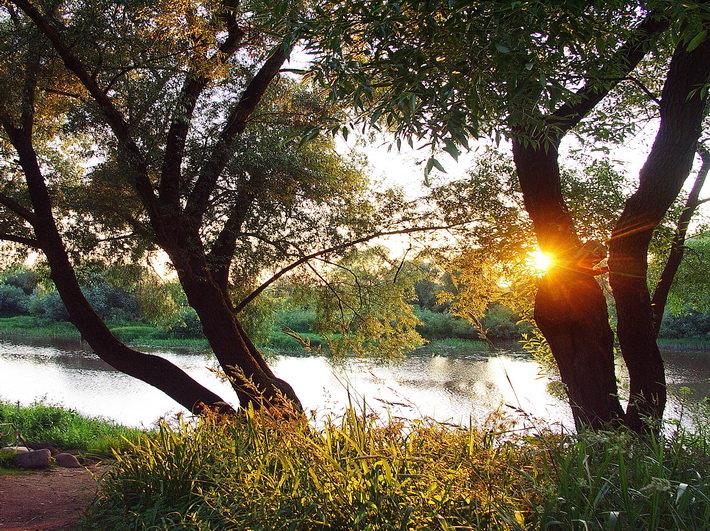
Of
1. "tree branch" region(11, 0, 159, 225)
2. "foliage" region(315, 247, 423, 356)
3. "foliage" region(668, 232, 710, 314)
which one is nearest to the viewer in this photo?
"tree branch" region(11, 0, 159, 225)

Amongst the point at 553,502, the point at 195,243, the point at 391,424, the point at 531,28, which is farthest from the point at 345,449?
the point at 195,243

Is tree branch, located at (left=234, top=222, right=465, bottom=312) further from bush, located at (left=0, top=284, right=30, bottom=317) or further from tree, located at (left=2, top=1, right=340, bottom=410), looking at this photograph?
bush, located at (left=0, top=284, right=30, bottom=317)

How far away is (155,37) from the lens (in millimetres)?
5727

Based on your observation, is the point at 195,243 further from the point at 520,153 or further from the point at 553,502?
the point at 553,502

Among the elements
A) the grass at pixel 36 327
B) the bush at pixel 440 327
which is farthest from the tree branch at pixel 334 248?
the grass at pixel 36 327

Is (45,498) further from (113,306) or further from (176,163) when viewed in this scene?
(113,306)

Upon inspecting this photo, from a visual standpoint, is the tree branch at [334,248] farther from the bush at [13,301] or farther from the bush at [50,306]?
Result: the bush at [13,301]

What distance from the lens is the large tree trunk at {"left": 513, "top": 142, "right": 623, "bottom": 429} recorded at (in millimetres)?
4566

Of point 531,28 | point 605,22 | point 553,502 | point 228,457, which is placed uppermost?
point 605,22

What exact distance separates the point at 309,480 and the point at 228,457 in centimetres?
81

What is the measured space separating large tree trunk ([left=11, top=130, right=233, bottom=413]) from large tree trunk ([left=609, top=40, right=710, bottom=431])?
4.29 metres

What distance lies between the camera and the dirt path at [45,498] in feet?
12.5

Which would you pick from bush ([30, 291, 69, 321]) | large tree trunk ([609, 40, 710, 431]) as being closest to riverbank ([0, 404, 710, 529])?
large tree trunk ([609, 40, 710, 431])

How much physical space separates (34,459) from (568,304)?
5.68 m
